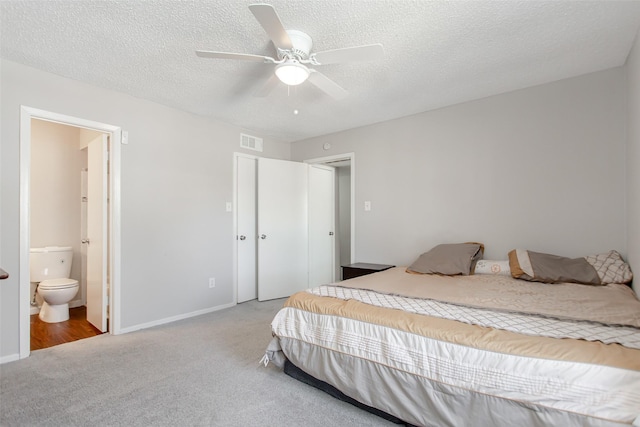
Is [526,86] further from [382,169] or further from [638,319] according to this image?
[638,319]

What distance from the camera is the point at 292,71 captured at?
2.00 metres

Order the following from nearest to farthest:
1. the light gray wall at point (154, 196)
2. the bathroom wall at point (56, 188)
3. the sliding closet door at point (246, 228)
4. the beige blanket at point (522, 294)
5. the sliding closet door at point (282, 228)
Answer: the beige blanket at point (522, 294) → the light gray wall at point (154, 196) → the bathroom wall at point (56, 188) → the sliding closet door at point (246, 228) → the sliding closet door at point (282, 228)

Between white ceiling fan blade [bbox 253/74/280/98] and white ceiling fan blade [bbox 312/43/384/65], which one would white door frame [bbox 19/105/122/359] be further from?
white ceiling fan blade [bbox 312/43/384/65]

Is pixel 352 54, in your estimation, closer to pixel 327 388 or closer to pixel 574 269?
pixel 327 388

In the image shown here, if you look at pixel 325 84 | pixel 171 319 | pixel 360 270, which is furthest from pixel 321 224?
pixel 325 84

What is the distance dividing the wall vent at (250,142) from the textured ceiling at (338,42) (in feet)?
3.32

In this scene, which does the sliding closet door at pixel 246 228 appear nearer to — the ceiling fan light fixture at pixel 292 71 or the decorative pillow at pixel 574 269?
the ceiling fan light fixture at pixel 292 71

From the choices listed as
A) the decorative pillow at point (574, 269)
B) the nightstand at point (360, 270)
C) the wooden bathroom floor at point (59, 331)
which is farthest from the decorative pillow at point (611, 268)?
the wooden bathroom floor at point (59, 331)

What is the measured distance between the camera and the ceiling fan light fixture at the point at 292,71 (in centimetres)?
197

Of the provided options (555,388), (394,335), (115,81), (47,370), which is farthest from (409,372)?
Result: (115,81)

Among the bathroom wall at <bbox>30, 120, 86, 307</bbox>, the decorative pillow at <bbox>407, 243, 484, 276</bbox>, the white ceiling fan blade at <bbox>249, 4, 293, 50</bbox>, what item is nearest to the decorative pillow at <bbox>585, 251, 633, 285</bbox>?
the decorative pillow at <bbox>407, 243, 484, 276</bbox>

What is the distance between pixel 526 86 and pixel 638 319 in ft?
7.44

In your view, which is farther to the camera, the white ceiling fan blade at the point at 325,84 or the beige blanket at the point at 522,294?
the white ceiling fan blade at the point at 325,84

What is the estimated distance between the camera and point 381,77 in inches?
105
